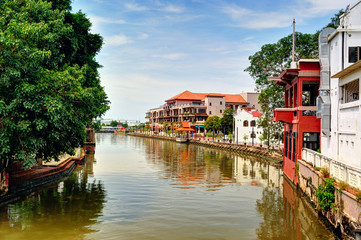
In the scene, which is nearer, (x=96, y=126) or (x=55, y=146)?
(x=55, y=146)

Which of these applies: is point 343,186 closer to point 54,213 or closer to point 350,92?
point 350,92

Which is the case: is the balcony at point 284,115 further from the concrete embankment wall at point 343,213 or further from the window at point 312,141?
the concrete embankment wall at point 343,213

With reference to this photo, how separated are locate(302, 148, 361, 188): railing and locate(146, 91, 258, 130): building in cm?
8708

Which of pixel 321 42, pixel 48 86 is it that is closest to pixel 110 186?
pixel 48 86

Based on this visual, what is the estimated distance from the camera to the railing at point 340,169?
1174cm

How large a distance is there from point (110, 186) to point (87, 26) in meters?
11.9

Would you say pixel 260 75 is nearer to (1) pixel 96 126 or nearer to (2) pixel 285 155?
(2) pixel 285 155

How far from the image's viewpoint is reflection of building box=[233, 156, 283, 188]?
1086 inches

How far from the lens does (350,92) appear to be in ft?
60.3

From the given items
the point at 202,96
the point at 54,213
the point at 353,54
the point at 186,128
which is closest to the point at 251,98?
the point at 202,96

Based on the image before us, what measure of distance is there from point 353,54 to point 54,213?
18374 mm

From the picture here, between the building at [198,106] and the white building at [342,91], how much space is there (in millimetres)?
83707

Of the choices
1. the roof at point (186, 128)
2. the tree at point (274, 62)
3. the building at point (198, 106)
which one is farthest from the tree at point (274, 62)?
the building at point (198, 106)

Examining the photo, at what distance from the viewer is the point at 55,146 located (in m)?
19.6
